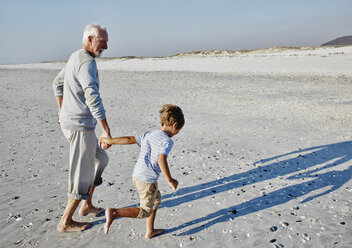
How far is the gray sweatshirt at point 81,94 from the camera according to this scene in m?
3.47

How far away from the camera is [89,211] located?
461cm

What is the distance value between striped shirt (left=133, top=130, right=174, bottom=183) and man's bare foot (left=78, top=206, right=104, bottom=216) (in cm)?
139

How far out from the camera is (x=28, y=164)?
6.87 m

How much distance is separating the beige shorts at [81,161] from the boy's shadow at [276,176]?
1365 millimetres

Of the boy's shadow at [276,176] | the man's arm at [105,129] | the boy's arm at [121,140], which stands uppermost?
the man's arm at [105,129]

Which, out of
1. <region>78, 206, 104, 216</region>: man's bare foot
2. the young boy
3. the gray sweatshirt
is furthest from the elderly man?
<region>78, 206, 104, 216</region>: man's bare foot

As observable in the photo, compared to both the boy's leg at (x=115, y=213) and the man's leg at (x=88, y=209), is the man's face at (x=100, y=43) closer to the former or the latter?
the boy's leg at (x=115, y=213)

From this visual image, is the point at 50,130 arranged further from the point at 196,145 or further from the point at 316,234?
the point at 316,234

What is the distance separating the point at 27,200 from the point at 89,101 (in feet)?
9.30

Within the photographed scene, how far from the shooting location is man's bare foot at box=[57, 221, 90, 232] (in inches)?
161

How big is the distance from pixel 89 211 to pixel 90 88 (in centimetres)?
215

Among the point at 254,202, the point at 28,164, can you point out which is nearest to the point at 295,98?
the point at 254,202

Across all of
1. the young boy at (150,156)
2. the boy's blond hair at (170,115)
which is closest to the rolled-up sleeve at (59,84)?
the young boy at (150,156)

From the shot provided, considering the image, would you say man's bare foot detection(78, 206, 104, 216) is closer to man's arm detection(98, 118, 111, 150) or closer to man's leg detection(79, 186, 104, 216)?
man's leg detection(79, 186, 104, 216)
